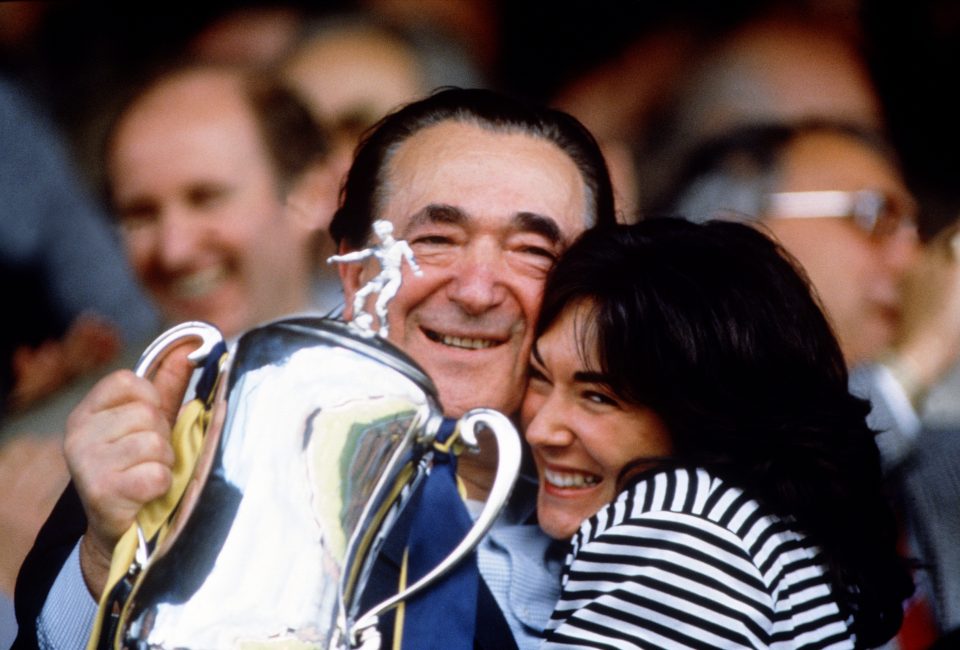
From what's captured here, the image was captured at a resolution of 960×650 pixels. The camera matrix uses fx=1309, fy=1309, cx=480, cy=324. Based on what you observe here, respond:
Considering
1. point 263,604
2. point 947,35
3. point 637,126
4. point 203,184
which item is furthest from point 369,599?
point 947,35

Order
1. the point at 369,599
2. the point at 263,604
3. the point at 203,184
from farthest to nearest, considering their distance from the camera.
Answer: the point at 203,184, the point at 369,599, the point at 263,604

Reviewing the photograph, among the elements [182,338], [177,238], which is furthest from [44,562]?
[177,238]

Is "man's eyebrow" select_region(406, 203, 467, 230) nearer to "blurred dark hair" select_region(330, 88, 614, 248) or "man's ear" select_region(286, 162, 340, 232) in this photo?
"blurred dark hair" select_region(330, 88, 614, 248)

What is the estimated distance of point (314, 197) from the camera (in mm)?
1505

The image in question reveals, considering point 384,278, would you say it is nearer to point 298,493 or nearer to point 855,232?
point 298,493

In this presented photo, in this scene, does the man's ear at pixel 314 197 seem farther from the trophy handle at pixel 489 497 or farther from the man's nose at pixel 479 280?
the trophy handle at pixel 489 497

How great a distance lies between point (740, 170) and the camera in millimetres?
1588

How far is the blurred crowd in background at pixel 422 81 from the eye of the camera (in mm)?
1530

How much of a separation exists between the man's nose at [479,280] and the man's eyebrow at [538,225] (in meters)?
0.03

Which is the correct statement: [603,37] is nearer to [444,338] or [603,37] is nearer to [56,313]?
[444,338]

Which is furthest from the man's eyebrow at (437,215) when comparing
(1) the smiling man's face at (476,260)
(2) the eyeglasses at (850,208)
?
(2) the eyeglasses at (850,208)

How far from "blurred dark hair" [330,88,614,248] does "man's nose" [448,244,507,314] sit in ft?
0.38

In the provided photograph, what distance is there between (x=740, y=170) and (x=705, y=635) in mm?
752

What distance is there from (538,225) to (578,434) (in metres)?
0.21
